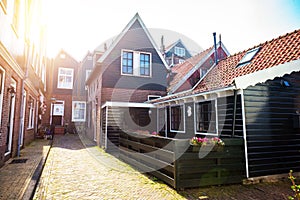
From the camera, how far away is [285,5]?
4273 millimetres

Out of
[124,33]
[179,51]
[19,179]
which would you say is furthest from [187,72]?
[19,179]

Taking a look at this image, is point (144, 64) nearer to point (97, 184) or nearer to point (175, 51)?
point (97, 184)

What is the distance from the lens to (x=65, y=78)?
21.3 metres

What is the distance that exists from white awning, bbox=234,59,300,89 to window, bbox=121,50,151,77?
8.10 m

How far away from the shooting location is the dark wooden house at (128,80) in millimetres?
10227

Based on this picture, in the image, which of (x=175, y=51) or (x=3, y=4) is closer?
(x=3, y=4)

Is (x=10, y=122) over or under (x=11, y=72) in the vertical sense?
under

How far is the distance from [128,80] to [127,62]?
43.4 inches

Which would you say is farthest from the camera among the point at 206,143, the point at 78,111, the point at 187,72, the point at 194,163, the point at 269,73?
the point at 78,111

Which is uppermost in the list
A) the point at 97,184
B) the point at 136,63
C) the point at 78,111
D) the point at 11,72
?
the point at 136,63

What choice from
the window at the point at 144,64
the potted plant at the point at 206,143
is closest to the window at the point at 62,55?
the window at the point at 144,64

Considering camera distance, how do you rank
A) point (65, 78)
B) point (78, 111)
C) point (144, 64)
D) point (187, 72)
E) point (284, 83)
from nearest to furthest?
point (284, 83) → point (144, 64) → point (187, 72) → point (78, 111) → point (65, 78)

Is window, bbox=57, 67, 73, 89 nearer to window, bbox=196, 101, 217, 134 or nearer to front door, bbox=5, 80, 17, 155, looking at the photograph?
front door, bbox=5, 80, 17, 155

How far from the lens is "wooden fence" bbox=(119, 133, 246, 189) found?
4.30 metres
